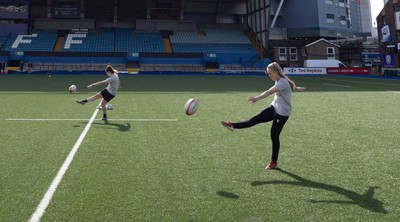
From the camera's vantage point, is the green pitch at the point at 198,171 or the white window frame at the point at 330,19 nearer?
the green pitch at the point at 198,171

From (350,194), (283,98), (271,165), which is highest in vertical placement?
(283,98)

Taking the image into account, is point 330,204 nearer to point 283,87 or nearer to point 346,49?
point 283,87

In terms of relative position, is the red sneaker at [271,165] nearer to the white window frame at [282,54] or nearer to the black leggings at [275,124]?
the black leggings at [275,124]

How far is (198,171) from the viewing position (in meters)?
5.40

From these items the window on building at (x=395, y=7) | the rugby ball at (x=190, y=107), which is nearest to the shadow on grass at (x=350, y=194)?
the rugby ball at (x=190, y=107)

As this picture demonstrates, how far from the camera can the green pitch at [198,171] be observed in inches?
154

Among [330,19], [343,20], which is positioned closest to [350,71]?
[330,19]

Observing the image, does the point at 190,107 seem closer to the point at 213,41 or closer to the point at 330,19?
the point at 213,41

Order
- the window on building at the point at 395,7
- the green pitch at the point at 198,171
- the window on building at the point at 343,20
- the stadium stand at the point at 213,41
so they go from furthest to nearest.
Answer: the window on building at the point at 343,20 < the stadium stand at the point at 213,41 < the window on building at the point at 395,7 < the green pitch at the point at 198,171

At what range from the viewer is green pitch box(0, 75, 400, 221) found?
391cm

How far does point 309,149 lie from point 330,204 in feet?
9.31

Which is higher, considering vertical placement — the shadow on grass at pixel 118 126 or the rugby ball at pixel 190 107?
the rugby ball at pixel 190 107

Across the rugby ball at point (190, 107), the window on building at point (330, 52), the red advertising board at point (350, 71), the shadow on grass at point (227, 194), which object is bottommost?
the shadow on grass at point (227, 194)

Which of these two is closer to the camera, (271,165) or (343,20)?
(271,165)
